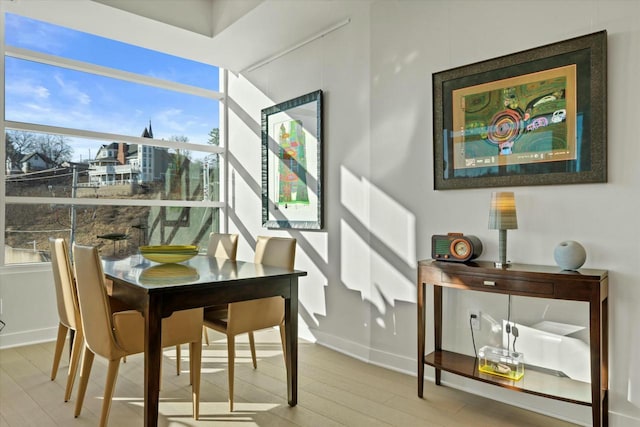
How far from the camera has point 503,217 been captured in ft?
7.67

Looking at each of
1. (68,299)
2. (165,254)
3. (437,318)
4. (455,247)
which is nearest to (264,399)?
(165,254)

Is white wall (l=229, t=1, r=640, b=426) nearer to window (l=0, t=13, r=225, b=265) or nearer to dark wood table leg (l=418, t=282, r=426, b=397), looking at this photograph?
dark wood table leg (l=418, t=282, r=426, b=397)

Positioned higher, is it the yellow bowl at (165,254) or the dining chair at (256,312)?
the yellow bowl at (165,254)

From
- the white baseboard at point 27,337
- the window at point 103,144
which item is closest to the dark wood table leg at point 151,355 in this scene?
the window at point 103,144

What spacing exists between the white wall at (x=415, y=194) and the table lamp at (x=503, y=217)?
0.17 metres

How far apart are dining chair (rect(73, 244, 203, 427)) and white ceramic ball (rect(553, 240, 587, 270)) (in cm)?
199

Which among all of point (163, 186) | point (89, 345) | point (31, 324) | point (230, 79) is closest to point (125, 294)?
point (89, 345)

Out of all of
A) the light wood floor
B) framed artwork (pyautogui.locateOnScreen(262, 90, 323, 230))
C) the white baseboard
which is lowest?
the light wood floor

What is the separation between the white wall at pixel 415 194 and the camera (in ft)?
7.03

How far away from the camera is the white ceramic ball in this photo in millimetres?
2102

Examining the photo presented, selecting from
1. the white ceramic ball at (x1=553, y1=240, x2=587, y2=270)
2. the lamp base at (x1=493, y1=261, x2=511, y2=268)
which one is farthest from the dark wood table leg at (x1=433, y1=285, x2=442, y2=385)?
the white ceramic ball at (x1=553, y1=240, x2=587, y2=270)

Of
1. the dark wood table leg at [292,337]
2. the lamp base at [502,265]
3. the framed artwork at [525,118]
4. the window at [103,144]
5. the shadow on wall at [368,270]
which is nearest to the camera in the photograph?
the framed artwork at [525,118]

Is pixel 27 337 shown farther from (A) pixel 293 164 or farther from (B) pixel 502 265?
(B) pixel 502 265

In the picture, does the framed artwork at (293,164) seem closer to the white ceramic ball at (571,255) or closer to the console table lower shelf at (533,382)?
the console table lower shelf at (533,382)
